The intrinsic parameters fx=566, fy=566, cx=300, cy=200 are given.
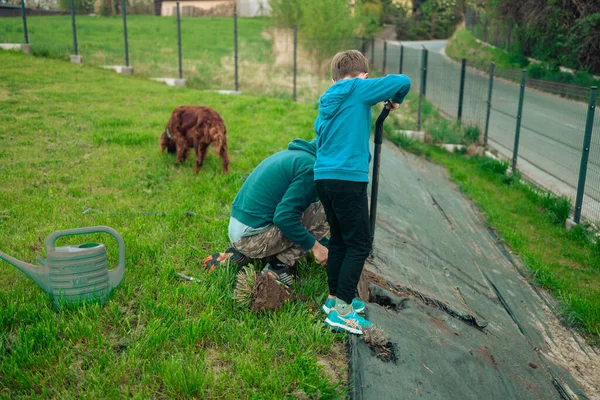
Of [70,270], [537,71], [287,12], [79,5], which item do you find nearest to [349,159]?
[70,270]

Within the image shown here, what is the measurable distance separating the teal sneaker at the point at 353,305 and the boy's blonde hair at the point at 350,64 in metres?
1.52

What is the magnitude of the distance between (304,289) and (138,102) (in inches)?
369

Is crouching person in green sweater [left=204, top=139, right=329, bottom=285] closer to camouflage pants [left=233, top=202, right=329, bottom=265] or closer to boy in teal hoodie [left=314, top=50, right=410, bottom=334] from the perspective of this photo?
camouflage pants [left=233, top=202, right=329, bottom=265]

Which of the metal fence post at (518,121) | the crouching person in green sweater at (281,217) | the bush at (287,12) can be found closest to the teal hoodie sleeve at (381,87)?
the crouching person in green sweater at (281,217)

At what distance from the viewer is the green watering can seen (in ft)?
11.7

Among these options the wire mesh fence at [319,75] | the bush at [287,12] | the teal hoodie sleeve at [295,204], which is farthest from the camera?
the bush at [287,12]

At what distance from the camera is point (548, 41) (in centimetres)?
2259

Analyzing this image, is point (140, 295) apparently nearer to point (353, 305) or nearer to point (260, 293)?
point (260, 293)

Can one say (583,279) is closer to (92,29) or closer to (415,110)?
(415,110)

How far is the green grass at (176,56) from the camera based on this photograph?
16.7 meters

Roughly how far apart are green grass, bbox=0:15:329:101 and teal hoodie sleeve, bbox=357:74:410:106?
42.2 feet

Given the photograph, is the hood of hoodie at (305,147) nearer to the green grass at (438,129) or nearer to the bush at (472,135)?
the green grass at (438,129)

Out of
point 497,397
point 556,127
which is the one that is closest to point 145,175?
point 497,397

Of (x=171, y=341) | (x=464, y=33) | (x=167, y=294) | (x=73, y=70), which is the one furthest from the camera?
(x=464, y=33)
